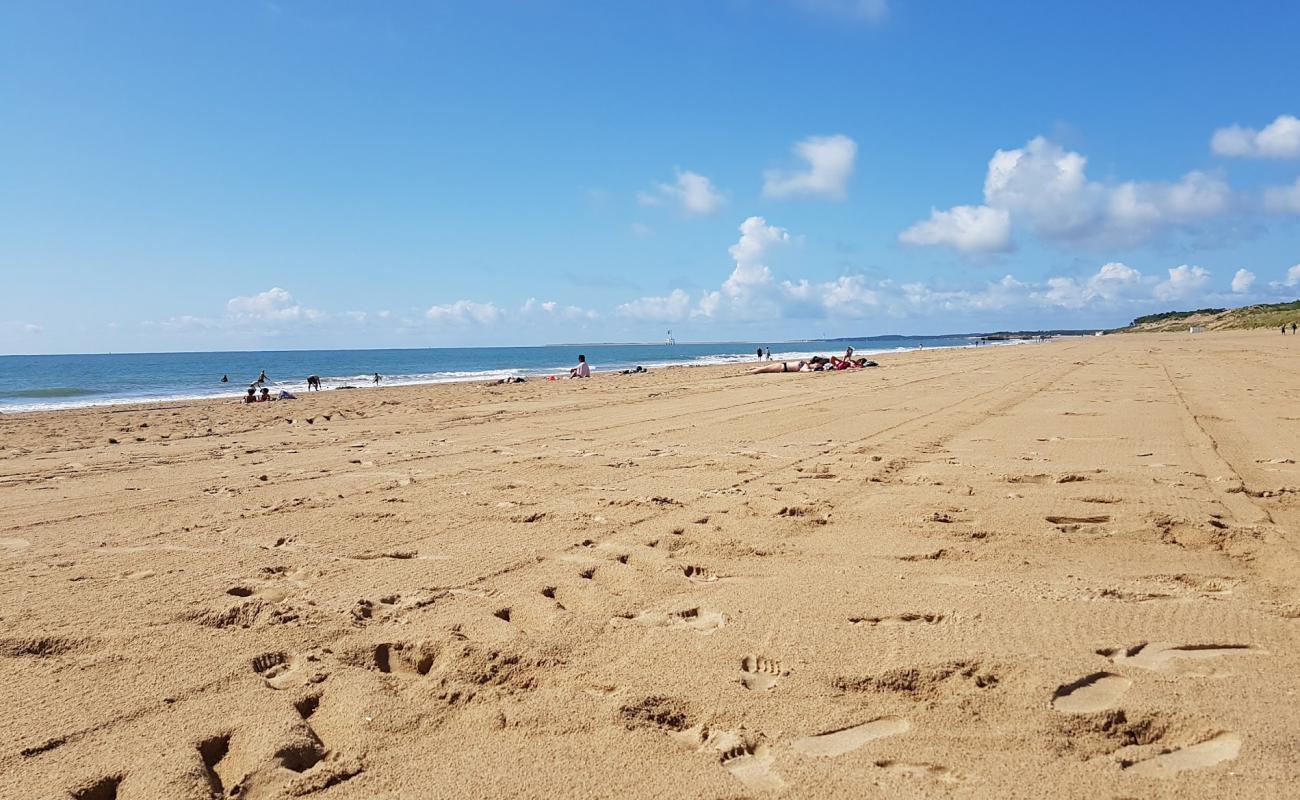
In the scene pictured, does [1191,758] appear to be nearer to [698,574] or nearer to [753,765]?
[753,765]

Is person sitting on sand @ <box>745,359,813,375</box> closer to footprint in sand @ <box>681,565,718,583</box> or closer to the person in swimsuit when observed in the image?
the person in swimsuit

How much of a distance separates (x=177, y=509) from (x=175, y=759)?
4.15m

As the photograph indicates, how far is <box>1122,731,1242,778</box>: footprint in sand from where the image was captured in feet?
6.72

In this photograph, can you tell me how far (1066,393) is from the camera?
12.8 meters

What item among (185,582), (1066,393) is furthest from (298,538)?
(1066,393)

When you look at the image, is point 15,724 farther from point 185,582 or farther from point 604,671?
point 604,671

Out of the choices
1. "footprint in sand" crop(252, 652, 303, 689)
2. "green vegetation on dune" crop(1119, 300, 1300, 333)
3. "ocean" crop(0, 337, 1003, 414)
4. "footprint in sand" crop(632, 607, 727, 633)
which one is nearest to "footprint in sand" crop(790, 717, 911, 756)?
"footprint in sand" crop(632, 607, 727, 633)

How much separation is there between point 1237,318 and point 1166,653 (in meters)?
89.8

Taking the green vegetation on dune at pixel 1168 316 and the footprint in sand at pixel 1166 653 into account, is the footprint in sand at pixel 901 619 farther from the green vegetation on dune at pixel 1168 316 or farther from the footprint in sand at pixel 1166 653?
the green vegetation on dune at pixel 1168 316

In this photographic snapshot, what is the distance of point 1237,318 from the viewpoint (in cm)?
7156

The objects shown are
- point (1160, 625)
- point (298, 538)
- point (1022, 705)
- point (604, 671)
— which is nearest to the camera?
point (1022, 705)

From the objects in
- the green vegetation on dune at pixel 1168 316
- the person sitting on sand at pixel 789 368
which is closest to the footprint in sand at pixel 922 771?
the person sitting on sand at pixel 789 368

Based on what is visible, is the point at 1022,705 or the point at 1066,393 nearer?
the point at 1022,705

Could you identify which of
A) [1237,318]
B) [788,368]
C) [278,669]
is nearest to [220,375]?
[788,368]
